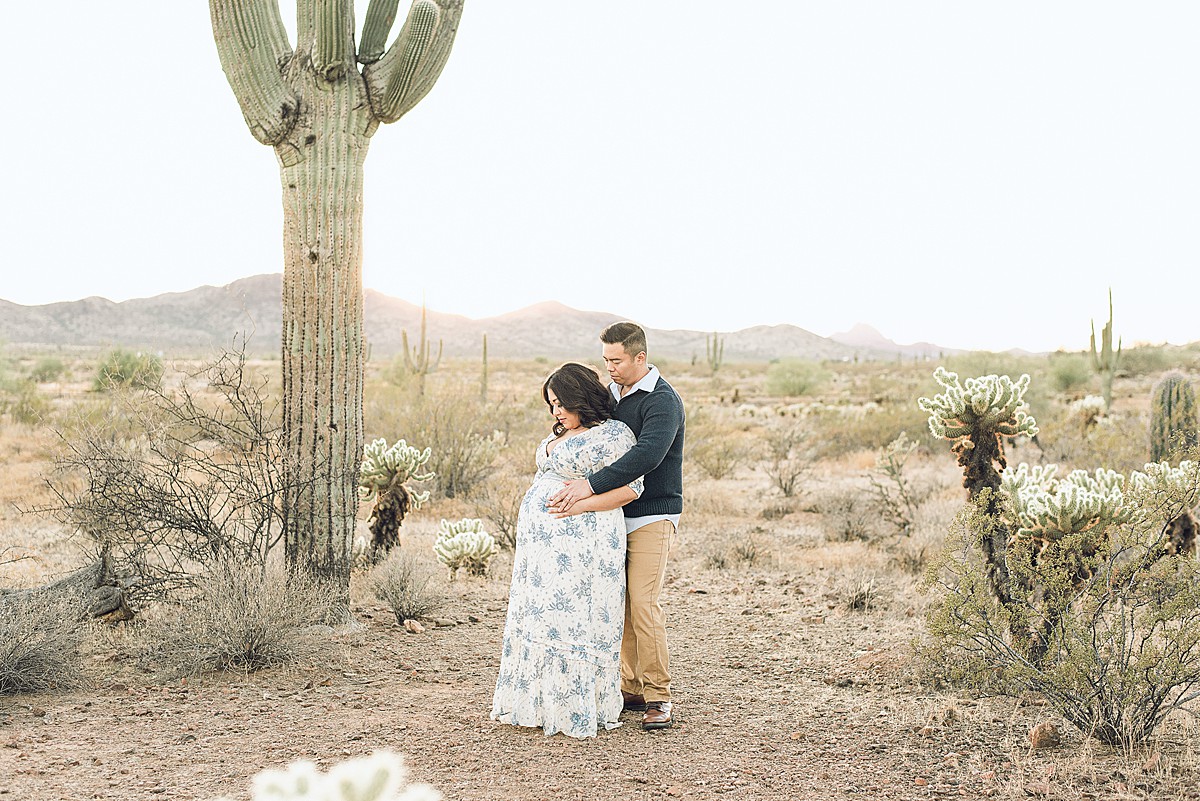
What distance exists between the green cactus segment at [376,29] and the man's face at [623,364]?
3.44 metres

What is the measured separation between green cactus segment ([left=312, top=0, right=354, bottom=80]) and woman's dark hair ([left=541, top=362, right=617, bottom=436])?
3.17m

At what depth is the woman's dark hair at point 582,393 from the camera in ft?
15.7

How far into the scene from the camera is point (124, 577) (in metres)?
6.57

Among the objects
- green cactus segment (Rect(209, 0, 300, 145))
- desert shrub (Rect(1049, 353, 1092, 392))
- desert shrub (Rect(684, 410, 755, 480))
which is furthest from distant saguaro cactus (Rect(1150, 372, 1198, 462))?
desert shrub (Rect(1049, 353, 1092, 392))

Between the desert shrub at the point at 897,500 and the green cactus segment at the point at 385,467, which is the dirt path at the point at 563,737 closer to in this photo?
the green cactus segment at the point at 385,467

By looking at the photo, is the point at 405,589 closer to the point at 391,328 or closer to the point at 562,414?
the point at 562,414

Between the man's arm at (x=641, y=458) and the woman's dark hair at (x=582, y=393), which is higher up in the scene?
the woman's dark hair at (x=582, y=393)

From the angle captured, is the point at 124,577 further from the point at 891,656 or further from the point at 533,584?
the point at 891,656

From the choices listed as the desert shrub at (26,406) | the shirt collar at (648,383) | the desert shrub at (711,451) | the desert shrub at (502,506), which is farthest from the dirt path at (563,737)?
the desert shrub at (26,406)

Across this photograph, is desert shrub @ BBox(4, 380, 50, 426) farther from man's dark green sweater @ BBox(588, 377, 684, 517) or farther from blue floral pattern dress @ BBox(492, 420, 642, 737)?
man's dark green sweater @ BBox(588, 377, 684, 517)

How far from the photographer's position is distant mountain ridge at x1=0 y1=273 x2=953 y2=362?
102 meters

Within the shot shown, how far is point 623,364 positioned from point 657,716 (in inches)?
70.9

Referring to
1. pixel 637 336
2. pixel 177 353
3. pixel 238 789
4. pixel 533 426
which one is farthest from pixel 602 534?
pixel 533 426

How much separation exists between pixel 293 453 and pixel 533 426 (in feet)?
37.3
